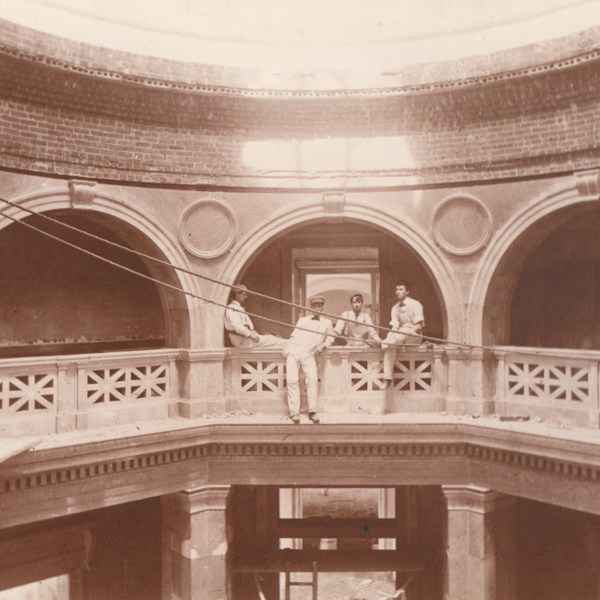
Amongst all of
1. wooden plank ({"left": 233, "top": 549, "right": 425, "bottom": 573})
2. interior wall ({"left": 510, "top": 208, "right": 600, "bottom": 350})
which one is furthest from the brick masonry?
wooden plank ({"left": 233, "top": 549, "right": 425, "bottom": 573})

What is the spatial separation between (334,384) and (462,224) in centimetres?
279

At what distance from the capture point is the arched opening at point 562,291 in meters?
10.5

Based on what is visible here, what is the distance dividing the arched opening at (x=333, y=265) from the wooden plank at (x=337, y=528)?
3.28 meters

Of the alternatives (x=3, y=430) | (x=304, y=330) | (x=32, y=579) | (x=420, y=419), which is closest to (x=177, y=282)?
(x=304, y=330)

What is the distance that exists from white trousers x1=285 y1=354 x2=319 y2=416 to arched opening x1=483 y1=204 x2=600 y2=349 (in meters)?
3.26

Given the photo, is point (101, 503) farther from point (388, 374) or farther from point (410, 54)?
point (410, 54)

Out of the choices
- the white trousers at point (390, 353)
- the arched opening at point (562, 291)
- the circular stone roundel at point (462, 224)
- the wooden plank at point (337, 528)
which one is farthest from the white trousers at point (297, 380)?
the wooden plank at point (337, 528)

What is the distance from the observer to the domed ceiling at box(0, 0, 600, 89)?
9.05 meters

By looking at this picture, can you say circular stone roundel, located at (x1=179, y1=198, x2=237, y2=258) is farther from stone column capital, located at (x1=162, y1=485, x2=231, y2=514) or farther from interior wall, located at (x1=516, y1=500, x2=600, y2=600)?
interior wall, located at (x1=516, y1=500, x2=600, y2=600)

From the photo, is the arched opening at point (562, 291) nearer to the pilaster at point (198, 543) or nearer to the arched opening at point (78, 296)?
the pilaster at point (198, 543)

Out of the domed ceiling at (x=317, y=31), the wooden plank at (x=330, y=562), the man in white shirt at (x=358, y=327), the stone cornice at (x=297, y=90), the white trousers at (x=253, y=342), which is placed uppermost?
the domed ceiling at (x=317, y=31)

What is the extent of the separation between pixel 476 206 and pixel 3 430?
6518 millimetres

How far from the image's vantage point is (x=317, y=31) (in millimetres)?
10195

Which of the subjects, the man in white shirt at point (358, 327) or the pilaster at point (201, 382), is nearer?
the pilaster at point (201, 382)
